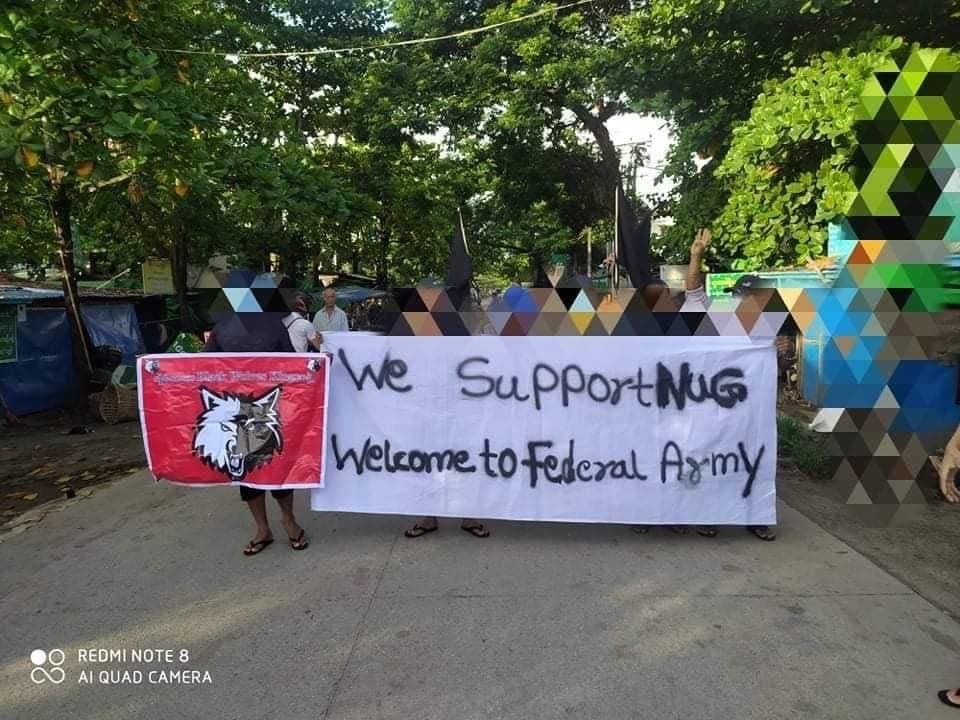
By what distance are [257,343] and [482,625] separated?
7.09 ft

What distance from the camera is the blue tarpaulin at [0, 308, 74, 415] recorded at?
998 cm

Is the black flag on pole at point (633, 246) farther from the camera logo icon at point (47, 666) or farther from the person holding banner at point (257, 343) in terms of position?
the camera logo icon at point (47, 666)

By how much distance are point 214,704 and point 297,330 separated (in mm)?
2241

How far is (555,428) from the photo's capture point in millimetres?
4199

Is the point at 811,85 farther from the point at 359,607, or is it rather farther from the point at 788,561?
the point at 359,607

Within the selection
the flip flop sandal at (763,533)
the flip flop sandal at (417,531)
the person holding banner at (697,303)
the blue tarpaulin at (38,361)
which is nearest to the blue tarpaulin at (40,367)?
the blue tarpaulin at (38,361)

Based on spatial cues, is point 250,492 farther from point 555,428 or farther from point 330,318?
point 330,318

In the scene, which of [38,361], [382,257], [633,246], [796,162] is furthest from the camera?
[382,257]

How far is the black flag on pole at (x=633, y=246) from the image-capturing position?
16.7 feet

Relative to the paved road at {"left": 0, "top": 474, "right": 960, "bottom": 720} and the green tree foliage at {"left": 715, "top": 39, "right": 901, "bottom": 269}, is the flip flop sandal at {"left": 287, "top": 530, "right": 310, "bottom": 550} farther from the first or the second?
the green tree foliage at {"left": 715, "top": 39, "right": 901, "bottom": 269}

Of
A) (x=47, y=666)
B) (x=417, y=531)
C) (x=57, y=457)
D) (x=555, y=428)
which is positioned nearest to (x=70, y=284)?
(x=57, y=457)

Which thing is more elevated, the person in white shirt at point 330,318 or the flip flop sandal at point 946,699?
the person in white shirt at point 330,318

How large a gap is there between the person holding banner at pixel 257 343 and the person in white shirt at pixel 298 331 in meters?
0.06

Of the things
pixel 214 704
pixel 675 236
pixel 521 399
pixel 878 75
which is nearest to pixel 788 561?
pixel 521 399
